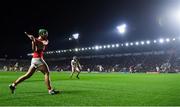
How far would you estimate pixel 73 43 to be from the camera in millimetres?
96375

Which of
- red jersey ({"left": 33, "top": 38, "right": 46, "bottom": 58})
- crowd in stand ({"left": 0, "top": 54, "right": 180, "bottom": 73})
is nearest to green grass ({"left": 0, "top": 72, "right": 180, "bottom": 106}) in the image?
red jersey ({"left": 33, "top": 38, "right": 46, "bottom": 58})

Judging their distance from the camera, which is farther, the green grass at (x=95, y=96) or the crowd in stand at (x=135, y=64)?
the crowd in stand at (x=135, y=64)

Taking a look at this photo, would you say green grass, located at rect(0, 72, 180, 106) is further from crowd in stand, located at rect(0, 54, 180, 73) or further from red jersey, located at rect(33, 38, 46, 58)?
crowd in stand, located at rect(0, 54, 180, 73)

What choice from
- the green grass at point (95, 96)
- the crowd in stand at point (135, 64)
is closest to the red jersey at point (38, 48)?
the green grass at point (95, 96)

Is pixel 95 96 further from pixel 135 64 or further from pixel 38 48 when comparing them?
pixel 135 64

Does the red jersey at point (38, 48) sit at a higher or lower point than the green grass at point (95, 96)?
higher

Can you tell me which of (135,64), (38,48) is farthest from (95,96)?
(135,64)

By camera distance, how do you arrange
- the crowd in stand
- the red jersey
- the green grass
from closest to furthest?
the green grass
the red jersey
the crowd in stand

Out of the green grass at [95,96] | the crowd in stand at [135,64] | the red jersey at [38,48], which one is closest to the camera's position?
the green grass at [95,96]

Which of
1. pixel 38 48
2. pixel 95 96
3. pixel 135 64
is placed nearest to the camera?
pixel 95 96

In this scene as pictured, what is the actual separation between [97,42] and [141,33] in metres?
17.6

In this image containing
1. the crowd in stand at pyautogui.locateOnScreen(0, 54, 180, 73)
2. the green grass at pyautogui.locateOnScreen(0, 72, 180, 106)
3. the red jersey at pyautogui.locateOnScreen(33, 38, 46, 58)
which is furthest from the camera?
the crowd in stand at pyautogui.locateOnScreen(0, 54, 180, 73)

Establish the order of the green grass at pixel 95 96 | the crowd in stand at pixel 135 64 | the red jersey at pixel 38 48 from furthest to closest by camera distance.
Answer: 1. the crowd in stand at pixel 135 64
2. the red jersey at pixel 38 48
3. the green grass at pixel 95 96

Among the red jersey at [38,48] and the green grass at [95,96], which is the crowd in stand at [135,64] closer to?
the green grass at [95,96]
